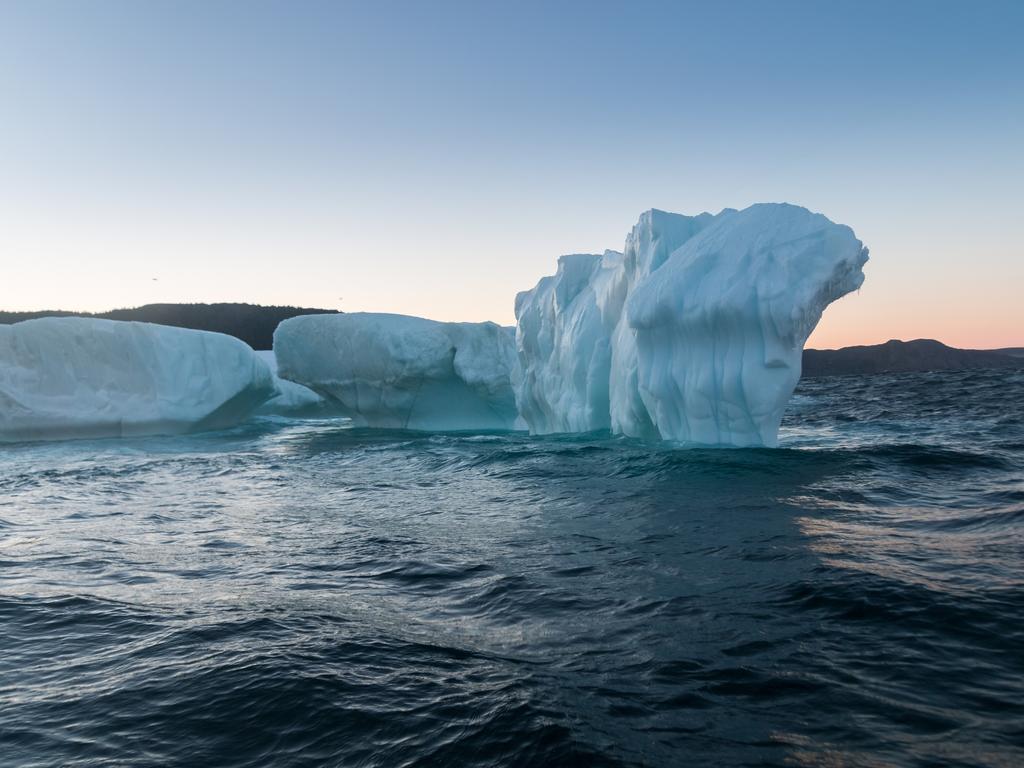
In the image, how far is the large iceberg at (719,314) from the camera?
10516 millimetres

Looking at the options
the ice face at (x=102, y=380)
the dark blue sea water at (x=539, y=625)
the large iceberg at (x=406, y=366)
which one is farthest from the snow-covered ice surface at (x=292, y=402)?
the dark blue sea water at (x=539, y=625)

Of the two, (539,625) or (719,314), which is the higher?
(719,314)

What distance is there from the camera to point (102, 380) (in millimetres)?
21453

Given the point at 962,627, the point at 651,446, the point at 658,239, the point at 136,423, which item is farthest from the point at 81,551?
the point at 136,423

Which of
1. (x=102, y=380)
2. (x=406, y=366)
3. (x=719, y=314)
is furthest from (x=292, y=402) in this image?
(x=719, y=314)

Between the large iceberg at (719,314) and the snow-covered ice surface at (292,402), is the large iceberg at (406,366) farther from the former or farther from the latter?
the snow-covered ice surface at (292,402)

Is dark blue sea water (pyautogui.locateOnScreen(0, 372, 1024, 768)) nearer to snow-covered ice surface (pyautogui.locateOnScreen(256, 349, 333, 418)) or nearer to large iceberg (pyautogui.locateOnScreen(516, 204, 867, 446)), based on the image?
large iceberg (pyautogui.locateOnScreen(516, 204, 867, 446))

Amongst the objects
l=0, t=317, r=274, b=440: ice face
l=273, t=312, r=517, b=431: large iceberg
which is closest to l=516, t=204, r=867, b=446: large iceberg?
l=273, t=312, r=517, b=431: large iceberg

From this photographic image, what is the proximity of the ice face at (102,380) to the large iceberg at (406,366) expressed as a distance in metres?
2.81

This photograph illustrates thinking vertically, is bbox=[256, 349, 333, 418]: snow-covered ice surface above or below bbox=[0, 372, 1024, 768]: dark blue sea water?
above

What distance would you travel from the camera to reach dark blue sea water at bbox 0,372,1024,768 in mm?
3068

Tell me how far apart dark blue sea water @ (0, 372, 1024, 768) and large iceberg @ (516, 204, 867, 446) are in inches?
77.1

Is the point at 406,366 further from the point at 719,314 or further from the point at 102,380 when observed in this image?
the point at 719,314

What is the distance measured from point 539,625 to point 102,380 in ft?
69.5
